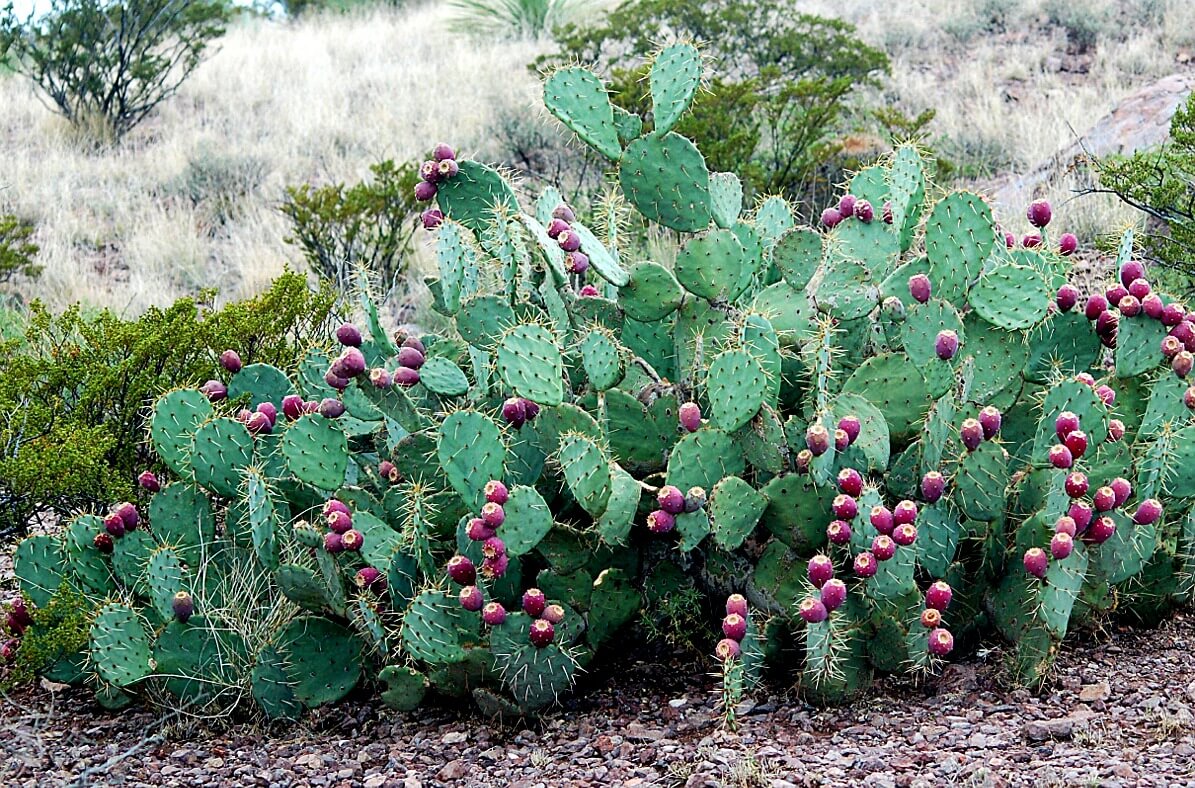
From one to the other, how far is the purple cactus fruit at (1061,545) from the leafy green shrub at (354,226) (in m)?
5.63

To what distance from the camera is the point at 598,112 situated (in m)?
3.83

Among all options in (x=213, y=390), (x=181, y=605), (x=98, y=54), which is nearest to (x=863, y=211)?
(x=213, y=390)

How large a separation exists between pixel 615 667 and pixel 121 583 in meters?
1.46

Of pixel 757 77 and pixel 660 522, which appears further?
pixel 757 77

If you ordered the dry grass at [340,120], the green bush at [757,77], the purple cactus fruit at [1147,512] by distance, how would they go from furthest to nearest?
the dry grass at [340,120], the green bush at [757,77], the purple cactus fruit at [1147,512]

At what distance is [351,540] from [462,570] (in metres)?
0.30

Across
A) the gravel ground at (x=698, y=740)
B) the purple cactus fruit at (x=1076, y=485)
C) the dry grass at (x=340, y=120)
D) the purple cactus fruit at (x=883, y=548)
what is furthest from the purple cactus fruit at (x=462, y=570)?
the dry grass at (x=340, y=120)

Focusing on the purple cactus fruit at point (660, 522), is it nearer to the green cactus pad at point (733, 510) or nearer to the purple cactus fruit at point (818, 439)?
the green cactus pad at point (733, 510)

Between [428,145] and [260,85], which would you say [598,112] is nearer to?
[428,145]

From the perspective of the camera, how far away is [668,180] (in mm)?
3809

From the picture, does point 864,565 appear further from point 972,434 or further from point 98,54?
point 98,54

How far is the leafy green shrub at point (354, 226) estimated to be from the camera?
847 cm

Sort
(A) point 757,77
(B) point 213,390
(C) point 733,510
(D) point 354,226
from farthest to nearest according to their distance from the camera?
(A) point 757,77 < (D) point 354,226 < (B) point 213,390 < (C) point 733,510

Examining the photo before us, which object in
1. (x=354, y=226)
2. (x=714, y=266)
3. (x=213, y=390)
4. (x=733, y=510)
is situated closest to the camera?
(x=733, y=510)
